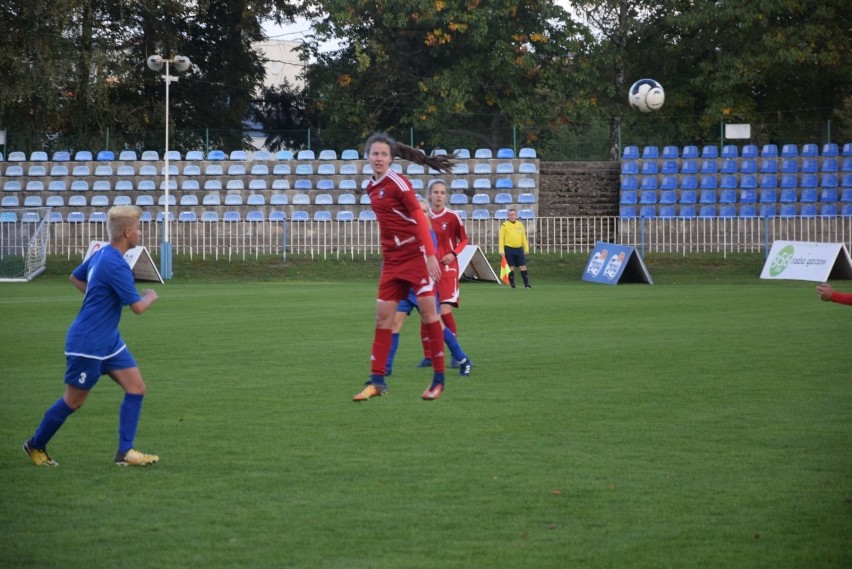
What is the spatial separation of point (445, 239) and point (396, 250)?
2637 millimetres

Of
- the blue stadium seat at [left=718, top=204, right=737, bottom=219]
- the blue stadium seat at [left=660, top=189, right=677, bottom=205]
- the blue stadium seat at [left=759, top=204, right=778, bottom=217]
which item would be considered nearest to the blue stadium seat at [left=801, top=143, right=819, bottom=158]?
the blue stadium seat at [left=759, top=204, right=778, bottom=217]

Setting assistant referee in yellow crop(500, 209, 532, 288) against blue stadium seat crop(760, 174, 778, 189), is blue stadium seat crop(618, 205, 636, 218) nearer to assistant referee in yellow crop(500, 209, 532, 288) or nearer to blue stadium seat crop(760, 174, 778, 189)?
blue stadium seat crop(760, 174, 778, 189)

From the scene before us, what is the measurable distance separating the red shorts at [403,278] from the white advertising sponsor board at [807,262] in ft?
67.1

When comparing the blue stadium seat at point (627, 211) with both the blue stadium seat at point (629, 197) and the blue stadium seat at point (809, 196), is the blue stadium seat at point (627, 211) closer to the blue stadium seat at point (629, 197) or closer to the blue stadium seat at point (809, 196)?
the blue stadium seat at point (629, 197)

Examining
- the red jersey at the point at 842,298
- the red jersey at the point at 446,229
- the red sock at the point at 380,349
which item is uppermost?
the red jersey at the point at 446,229

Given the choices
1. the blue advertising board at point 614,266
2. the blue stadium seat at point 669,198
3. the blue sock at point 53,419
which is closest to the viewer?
the blue sock at point 53,419

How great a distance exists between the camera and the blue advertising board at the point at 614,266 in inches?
1161

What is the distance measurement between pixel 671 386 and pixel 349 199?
27.5 meters

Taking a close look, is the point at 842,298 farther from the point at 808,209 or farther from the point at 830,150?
the point at 830,150

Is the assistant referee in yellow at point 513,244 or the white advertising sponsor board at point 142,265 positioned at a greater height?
the assistant referee in yellow at point 513,244

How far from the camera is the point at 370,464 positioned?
23.1 feet

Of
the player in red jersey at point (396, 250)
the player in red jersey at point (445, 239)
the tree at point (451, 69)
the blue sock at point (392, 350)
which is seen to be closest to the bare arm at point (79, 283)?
the player in red jersey at point (396, 250)

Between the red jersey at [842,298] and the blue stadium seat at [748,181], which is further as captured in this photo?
the blue stadium seat at [748,181]

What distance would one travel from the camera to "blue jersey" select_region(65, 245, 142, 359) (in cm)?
674
